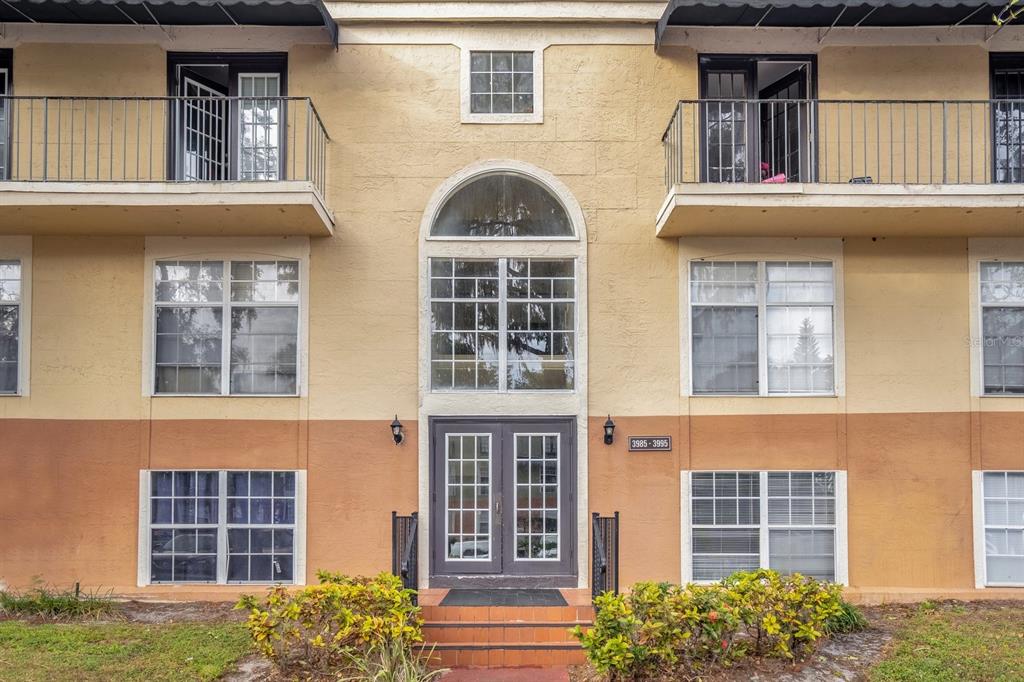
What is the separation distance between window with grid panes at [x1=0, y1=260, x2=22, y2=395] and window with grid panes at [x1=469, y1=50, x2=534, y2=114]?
21.5 feet

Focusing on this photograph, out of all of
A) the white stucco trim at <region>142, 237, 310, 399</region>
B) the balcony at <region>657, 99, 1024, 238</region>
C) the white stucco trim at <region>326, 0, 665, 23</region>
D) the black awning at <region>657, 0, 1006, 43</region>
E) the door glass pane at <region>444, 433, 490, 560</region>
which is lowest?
the door glass pane at <region>444, 433, 490, 560</region>

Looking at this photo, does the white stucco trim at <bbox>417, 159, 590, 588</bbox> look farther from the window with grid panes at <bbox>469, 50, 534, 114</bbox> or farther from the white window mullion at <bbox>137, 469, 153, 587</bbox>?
the white window mullion at <bbox>137, 469, 153, 587</bbox>

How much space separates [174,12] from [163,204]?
2.64 m

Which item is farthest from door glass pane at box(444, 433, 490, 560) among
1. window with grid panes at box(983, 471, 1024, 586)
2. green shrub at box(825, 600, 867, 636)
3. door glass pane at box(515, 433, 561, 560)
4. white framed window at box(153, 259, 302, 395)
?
window with grid panes at box(983, 471, 1024, 586)

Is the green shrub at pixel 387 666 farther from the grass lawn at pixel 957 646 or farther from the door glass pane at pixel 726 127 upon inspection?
the door glass pane at pixel 726 127

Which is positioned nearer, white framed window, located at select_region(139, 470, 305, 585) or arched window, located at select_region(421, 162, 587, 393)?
white framed window, located at select_region(139, 470, 305, 585)

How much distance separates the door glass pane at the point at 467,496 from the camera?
9039 millimetres

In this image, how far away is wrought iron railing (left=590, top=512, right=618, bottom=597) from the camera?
7.61m

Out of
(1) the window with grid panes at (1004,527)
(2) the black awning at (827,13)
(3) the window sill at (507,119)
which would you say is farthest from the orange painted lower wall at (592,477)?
(2) the black awning at (827,13)

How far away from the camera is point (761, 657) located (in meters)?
6.86

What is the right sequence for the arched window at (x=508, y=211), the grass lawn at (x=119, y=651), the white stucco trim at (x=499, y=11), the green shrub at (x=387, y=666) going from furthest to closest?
the arched window at (x=508, y=211)
the white stucco trim at (x=499, y=11)
the grass lawn at (x=119, y=651)
the green shrub at (x=387, y=666)

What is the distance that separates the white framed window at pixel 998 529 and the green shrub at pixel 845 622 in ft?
7.99

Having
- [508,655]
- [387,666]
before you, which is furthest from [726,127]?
[387,666]

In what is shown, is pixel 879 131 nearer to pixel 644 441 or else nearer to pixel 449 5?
pixel 644 441
